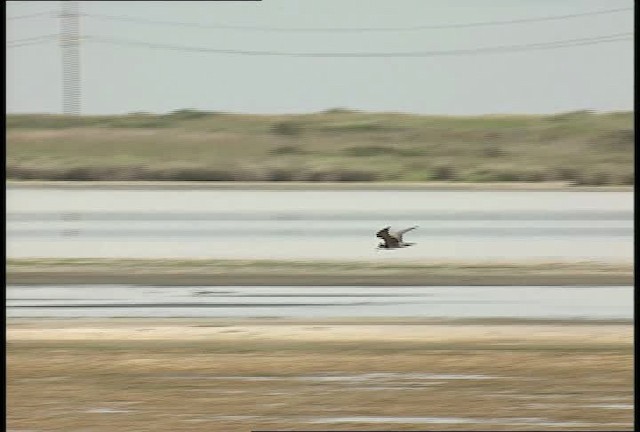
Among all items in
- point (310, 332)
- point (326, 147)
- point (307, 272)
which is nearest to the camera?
point (310, 332)

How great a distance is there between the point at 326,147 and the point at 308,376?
3.35 meters

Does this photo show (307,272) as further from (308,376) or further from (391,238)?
(308,376)

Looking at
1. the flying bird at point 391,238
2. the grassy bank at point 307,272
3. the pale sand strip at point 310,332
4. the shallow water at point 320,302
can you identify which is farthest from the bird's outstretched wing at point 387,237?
the pale sand strip at point 310,332

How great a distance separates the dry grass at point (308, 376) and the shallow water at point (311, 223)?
2.70 meters

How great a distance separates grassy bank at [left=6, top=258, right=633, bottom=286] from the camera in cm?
802

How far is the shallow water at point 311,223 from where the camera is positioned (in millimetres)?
9008

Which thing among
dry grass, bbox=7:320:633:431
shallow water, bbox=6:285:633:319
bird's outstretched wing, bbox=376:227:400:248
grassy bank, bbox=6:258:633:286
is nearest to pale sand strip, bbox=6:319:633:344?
dry grass, bbox=7:320:633:431

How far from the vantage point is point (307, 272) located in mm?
8508

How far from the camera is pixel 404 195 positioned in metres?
8.98

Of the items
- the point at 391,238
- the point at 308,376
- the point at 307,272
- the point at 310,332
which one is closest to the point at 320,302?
the point at 310,332

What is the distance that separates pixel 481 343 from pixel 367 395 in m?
1.21

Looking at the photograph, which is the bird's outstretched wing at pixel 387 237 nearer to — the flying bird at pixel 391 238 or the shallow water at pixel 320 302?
the flying bird at pixel 391 238

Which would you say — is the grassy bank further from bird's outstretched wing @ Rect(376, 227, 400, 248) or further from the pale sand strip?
the pale sand strip

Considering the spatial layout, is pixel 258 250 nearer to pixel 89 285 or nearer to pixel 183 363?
pixel 89 285
